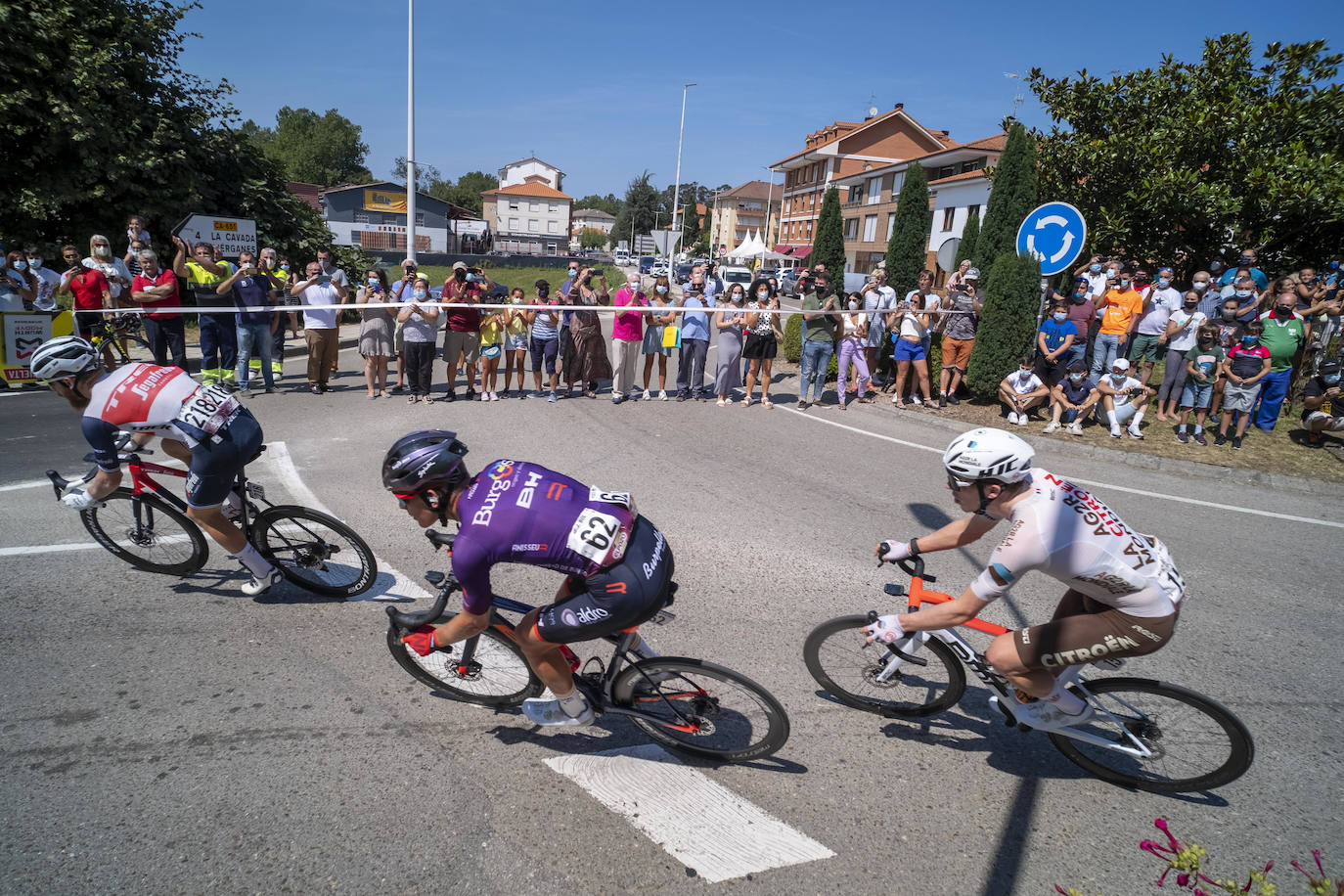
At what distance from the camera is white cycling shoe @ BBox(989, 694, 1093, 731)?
3559 mm

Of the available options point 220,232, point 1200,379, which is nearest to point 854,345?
point 1200,379

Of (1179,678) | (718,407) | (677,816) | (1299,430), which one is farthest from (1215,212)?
(677,816)

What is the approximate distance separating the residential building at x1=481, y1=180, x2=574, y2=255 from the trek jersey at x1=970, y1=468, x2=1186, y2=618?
371 ft

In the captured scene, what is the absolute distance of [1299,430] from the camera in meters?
10.8

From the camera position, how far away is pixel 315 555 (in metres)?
5.10

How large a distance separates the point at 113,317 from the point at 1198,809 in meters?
14.6

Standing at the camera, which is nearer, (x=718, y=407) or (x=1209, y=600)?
(x=1209, y=600)

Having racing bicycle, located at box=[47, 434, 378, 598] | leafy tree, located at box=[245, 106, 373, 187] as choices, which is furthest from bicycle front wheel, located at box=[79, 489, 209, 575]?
leafy tree, located at box=[245, 106, 373, 187]

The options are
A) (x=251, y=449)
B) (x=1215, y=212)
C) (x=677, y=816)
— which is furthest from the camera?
(x=1215, y=212)

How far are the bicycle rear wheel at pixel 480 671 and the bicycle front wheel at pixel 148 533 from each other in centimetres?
228

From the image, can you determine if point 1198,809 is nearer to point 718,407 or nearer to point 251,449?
point 251,449

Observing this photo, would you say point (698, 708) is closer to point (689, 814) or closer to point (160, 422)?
point (689, 814)

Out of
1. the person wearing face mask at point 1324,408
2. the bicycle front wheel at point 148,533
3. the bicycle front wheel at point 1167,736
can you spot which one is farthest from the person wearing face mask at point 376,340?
the person wearing face mask at point 1324,408

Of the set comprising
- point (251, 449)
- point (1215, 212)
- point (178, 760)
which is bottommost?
point (178, 760)
